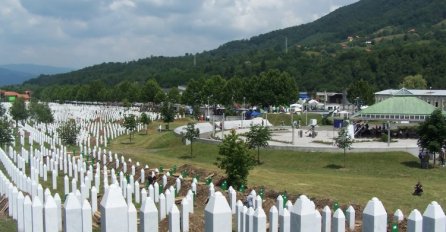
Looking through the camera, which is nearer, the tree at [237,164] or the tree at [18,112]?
the tree at [237,164]

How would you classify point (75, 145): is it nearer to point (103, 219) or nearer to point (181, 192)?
point (181, 192)

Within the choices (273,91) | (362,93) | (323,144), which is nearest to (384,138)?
(323,144)

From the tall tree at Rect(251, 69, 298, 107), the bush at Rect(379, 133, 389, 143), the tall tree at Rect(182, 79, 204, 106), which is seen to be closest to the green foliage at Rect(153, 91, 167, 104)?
the tall tree at Rect(182, 79, 204, 106)

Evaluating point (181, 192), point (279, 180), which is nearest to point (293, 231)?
point (181, 192)

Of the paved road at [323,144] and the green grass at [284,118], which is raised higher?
the green grass at [284,118]

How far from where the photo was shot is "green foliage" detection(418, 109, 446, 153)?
33406 mm

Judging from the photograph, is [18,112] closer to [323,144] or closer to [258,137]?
[258,137]

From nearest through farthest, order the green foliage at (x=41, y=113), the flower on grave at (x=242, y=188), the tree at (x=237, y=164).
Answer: the flower on grave at (x=242, y=188) → the tree at (x=237, y=164) → the green foliage at (x=41, y=113)

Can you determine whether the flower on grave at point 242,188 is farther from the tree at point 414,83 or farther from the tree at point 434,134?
the tree at point 414,83

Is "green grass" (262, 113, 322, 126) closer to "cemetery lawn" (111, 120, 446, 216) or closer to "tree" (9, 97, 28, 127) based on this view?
"cemetery lawn" (111, 120, 446, 216)

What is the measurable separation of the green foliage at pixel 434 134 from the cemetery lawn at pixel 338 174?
4.78ft

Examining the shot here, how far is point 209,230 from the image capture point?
17.6 feet

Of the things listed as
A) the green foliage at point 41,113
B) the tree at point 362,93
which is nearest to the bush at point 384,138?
the tree at point 362,93

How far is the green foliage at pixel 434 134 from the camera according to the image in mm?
Result: 33406
